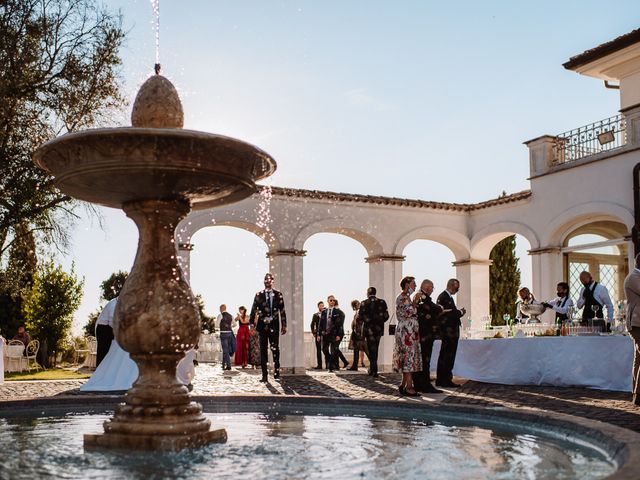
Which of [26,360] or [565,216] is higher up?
[565,216]

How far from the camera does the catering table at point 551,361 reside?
36.4ft

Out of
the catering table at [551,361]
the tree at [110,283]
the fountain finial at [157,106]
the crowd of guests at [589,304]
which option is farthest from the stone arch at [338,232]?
the tree at [110,283]

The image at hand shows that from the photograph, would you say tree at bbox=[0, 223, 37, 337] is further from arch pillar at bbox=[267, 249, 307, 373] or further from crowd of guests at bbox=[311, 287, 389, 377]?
crowd of guests at bbox=[311, 287, 389, 377]

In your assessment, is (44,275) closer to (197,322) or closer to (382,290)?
(382,290)

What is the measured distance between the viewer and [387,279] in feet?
63.6

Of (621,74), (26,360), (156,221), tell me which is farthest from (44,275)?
(156,221)

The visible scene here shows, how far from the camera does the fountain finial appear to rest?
539cm

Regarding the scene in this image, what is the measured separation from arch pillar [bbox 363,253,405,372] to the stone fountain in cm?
1375

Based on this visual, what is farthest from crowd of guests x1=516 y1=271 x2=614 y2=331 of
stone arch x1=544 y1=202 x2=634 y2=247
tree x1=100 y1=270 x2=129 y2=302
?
tree x1=100 y1=270 x2=129 y2=302

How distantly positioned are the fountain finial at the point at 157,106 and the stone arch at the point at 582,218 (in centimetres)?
1280

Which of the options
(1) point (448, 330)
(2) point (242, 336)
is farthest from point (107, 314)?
(2) point (242, 336)

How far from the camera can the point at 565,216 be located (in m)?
17.6

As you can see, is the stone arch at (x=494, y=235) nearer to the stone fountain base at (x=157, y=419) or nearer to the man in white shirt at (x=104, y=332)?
the man in white shirt at (x=104, y=332)

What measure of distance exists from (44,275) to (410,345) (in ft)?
53.4
